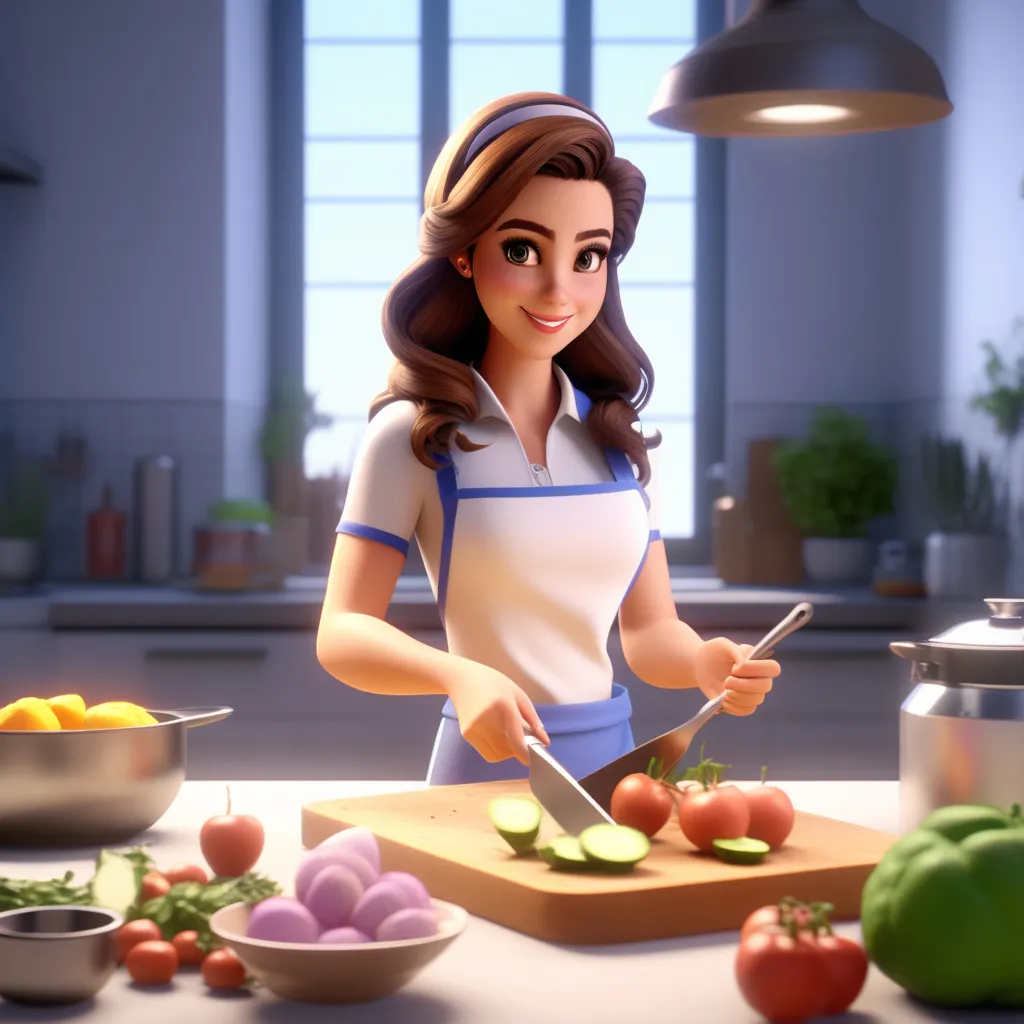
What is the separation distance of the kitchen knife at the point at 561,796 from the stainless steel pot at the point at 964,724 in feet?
0.75

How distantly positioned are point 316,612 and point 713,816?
6.68 feet

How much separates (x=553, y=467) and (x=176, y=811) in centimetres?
46

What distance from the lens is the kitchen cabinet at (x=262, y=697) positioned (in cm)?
291

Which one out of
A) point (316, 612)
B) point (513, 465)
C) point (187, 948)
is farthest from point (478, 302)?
point (316, 612)

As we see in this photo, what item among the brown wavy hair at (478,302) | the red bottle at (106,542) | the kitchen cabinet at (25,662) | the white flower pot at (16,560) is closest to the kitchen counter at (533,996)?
the brown wavy hair at (478,302)

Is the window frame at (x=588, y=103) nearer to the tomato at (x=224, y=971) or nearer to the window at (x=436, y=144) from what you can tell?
the window at (x=436, y=144)

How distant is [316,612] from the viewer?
115 inches

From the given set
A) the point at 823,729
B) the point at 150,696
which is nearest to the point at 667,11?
the point at 823,729

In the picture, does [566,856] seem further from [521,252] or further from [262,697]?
[262,697]

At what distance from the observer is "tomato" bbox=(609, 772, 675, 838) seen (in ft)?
3.28

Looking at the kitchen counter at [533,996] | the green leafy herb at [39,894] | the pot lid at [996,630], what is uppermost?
the pot lid at [996,630]

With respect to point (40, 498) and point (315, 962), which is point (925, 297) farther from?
point (315, 962)

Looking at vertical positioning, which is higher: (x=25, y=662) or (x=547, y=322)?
(x=547, y=322)

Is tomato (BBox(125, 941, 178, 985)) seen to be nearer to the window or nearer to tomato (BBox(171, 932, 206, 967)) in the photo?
tomato (BBox(171, 932, 206, 967))
